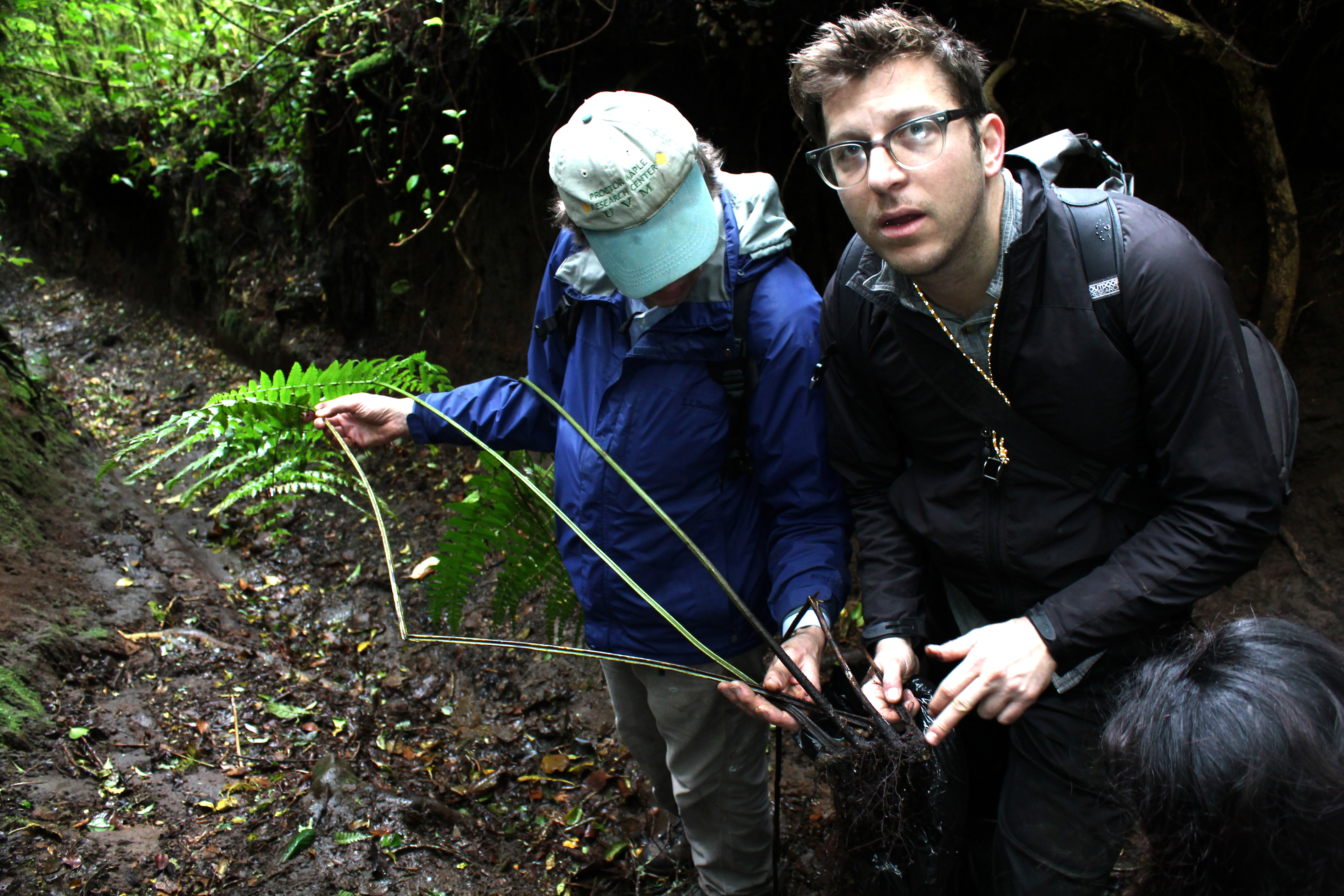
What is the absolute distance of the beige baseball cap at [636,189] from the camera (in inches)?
71.1

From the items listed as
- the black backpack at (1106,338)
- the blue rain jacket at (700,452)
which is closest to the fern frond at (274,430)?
the blue rain jacket at (700,452)

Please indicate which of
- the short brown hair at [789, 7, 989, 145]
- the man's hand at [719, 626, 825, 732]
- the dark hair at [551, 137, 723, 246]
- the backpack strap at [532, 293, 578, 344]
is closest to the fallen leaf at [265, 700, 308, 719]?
the backpack strap at [532, 293, 578, 344]

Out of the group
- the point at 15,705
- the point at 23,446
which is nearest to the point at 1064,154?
the point at 15,705

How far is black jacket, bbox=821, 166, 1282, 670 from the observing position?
1426mm

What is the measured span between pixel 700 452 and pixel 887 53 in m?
0.97

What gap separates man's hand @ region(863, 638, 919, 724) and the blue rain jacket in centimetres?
18

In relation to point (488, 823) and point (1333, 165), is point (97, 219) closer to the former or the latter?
point (488, 823)

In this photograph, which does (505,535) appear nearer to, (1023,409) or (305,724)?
(305,724)

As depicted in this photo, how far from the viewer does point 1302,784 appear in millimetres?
1164

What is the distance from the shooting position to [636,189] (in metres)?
1.81

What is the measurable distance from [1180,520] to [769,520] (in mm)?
983

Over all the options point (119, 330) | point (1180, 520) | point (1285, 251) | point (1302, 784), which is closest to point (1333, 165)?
point (1285, 251)

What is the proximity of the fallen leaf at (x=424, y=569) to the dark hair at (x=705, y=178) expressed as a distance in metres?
2.52

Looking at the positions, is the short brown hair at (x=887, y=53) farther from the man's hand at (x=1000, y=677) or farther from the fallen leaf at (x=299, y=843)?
the fallen leaf at (x=299, y=843)
